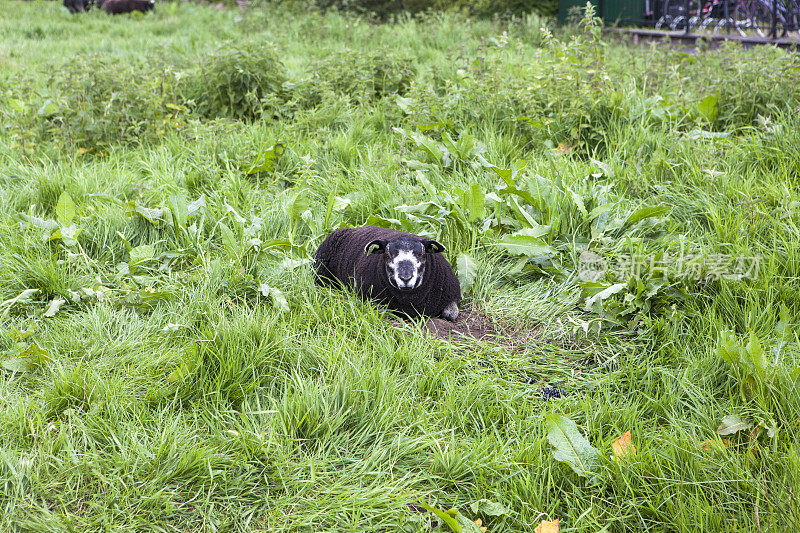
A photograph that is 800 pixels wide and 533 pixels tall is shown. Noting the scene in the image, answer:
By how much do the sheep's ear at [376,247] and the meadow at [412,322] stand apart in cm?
28

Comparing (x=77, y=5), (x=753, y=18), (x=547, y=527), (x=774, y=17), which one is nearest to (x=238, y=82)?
(x=547, y=527)

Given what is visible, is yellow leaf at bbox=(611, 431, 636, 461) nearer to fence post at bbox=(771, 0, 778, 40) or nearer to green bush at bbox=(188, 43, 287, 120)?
green bush at bbox=(188, 43, 287, 120)

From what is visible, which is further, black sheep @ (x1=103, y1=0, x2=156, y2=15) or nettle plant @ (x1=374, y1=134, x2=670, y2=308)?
black sheep @ (x1=103, y1=0, x2=156, y2=15)

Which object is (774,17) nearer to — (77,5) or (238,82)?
(238,82)

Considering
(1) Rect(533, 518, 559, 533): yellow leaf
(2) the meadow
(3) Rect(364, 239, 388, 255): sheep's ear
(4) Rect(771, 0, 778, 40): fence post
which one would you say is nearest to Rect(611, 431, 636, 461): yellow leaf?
(2) the meadow

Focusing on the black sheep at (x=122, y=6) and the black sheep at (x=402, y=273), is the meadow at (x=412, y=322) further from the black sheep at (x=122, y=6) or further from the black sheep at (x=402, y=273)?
the black sheep at (x=122, y=6)

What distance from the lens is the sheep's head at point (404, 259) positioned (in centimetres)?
300

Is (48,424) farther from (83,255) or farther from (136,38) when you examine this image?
(136,38)

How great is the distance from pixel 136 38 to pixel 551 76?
8.48m

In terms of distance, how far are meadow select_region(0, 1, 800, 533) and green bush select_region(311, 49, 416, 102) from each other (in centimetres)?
30

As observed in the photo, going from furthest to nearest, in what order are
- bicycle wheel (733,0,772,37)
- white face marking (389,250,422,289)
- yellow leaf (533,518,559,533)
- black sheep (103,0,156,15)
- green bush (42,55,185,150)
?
black sheep (103,0,156,15) < bicycle wheel (733,0,772,37) < green bush (42,55,185,150) < white face marking (389,250,422,289) < yellow leaf (533,518,559,533)

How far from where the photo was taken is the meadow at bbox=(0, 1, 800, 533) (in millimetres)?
2098

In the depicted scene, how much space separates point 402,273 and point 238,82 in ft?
13.1

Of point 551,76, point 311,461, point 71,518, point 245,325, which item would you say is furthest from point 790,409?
point 551,76
